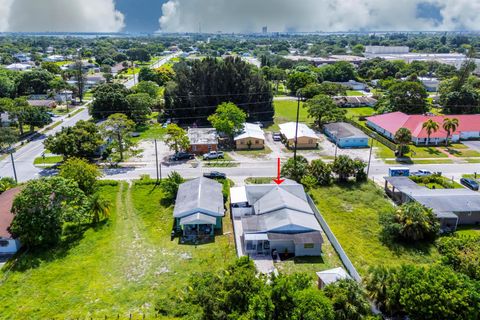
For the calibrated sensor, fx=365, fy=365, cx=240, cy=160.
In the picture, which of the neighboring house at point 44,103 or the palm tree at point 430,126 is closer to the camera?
the palm tree at point 430,126

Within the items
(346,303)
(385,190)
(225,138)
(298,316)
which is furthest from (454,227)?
(225,138)

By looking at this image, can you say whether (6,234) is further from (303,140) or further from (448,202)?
(303,140)

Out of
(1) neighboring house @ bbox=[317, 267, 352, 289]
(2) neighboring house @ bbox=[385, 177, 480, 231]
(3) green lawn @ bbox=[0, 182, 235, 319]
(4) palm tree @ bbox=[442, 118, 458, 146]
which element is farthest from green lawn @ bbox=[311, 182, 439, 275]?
(4) palm tree @ bbox=[442, 118, 458, 146]

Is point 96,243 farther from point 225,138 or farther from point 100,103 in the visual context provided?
point 100,103

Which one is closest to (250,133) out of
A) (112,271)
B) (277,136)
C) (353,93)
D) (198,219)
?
(277,136)

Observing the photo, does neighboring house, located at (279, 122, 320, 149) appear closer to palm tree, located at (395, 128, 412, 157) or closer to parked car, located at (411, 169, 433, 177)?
palm tree, located at (395, 128, 412, 157)

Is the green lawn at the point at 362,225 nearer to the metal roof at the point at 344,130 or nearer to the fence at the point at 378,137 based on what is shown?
the fence at the point at 378,137

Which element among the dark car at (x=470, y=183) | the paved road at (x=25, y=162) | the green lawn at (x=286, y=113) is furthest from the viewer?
the green lawn at (x=286, y=113)

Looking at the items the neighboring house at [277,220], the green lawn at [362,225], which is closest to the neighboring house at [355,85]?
the green lawn at [362,225]
